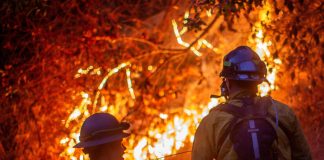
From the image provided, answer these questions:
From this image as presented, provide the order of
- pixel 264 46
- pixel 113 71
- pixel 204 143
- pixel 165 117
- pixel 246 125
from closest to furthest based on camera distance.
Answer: pixel 246 125 < pixel 204 143 < pixel 264 46 < pixel 113 71 < pixel 165 117

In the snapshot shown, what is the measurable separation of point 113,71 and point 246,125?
6.28 metres

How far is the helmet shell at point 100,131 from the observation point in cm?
341

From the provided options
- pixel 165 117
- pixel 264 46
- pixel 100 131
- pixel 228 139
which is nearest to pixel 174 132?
pixel 165 117

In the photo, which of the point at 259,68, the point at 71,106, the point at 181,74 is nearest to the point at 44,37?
the point at 71,106

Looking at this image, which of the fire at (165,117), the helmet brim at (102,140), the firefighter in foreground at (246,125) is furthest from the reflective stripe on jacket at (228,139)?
the fire at (165,117)

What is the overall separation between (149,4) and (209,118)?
441 inches

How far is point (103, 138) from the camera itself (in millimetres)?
3416

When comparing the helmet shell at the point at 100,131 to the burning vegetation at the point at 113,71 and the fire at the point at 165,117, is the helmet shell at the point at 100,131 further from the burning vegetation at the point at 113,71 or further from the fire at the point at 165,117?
the burning vegetation at the point at 113,71

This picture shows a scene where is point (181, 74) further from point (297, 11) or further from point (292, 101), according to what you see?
point (297, 11)

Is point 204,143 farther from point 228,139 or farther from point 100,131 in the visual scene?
point 100,131

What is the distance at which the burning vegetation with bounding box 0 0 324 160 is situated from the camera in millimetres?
9156

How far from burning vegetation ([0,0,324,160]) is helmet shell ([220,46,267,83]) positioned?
4.61m

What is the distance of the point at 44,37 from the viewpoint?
33.4ft

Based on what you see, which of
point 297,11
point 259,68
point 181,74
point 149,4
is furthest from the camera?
point 149,4
